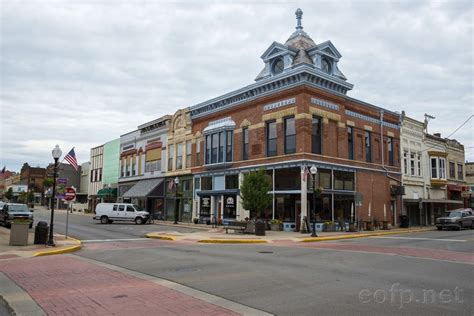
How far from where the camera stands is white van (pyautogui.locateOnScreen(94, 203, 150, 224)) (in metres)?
37.1

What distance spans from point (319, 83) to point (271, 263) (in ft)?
63.5

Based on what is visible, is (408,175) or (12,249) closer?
(12,249)

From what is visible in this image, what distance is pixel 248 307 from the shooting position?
7395 mm

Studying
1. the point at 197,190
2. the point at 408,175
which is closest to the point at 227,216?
the point at 197,190

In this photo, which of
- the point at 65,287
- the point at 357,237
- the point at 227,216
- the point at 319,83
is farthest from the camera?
the point at 227,216

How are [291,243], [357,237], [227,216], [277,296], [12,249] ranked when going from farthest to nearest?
1. [227,216]
2. [357,237]
3. [291,243]
4. [12,249]
5. [277,296]

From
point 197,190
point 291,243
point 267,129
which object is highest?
point 267,129

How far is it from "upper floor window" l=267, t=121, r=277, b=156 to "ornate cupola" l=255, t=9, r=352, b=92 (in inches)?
150

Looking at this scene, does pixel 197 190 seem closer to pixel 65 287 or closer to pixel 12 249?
pixel 12 249

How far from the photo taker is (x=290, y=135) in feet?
96.2

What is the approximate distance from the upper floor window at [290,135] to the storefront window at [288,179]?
1437 mm

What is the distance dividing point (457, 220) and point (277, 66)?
63.8 ft

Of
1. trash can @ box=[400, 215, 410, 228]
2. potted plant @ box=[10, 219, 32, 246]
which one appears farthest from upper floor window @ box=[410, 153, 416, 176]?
potted plant @ box=[10, 219, 32, 246]

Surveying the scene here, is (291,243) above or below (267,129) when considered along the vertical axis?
below
